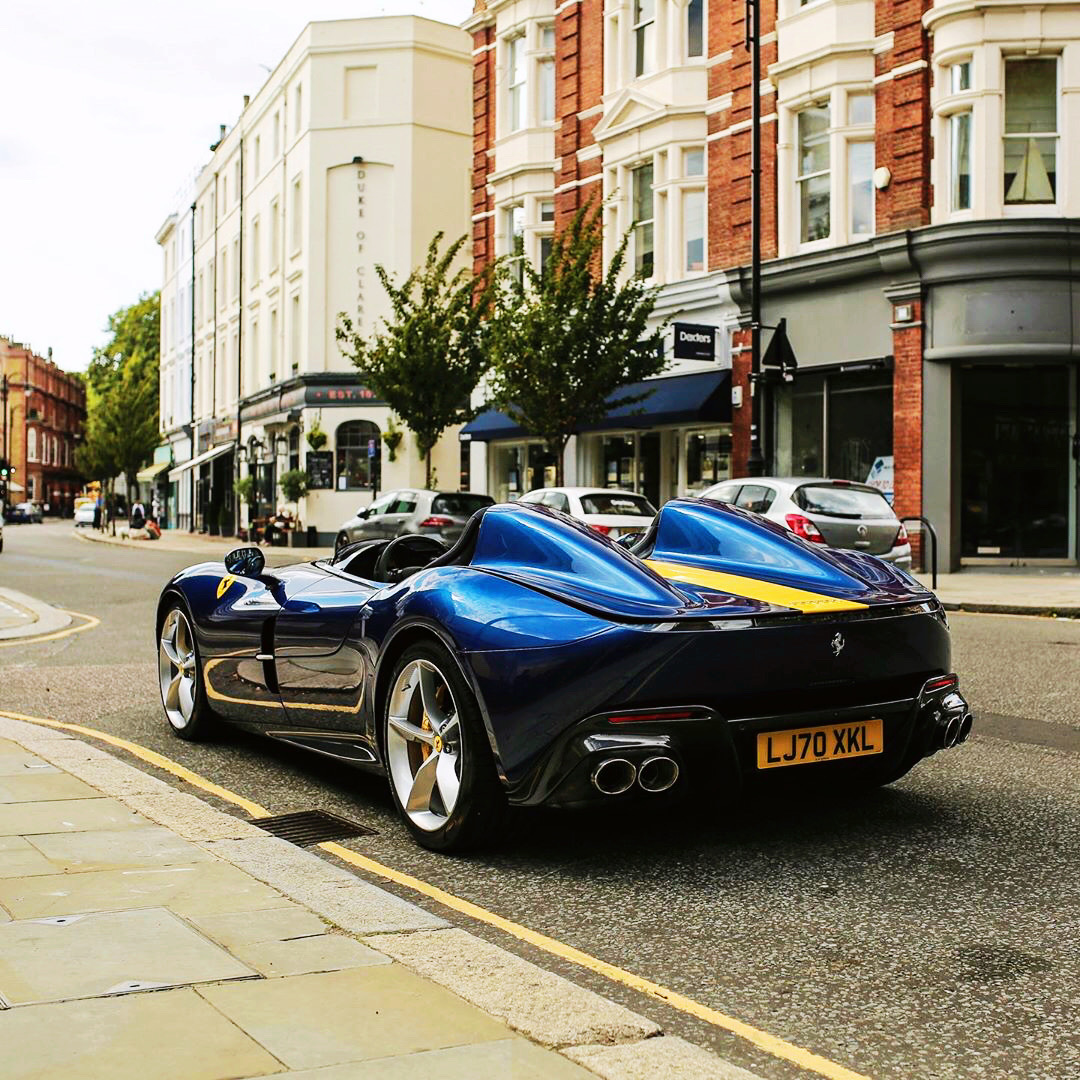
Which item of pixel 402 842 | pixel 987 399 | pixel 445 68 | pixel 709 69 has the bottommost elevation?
pixel 402 842

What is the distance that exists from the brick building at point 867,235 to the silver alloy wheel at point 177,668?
55.9 ft

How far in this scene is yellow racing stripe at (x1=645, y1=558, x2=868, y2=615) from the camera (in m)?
4.50

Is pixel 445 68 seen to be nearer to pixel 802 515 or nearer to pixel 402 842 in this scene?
pixel 802 515

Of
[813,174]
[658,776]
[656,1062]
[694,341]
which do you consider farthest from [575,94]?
[656,1062]

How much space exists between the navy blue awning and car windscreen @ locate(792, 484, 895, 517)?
331 inches

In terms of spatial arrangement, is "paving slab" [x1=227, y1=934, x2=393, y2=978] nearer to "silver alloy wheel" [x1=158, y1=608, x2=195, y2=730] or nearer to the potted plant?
"silver alloy wheel" [x1=158, y1=608, x2=195, y2=730]

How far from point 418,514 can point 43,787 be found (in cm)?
1946

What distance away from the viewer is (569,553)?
4660 millimetres

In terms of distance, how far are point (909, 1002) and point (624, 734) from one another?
46.8 inches

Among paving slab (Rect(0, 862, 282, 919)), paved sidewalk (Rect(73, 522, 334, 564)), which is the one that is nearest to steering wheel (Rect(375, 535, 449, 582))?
paving slab (Rect(0, 862, 282, 919))

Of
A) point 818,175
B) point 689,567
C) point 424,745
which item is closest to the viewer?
point 424,745

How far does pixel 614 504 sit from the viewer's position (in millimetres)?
20125

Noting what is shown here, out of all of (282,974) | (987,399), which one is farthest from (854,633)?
(987,399)

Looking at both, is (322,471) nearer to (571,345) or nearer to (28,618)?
(571,345)
